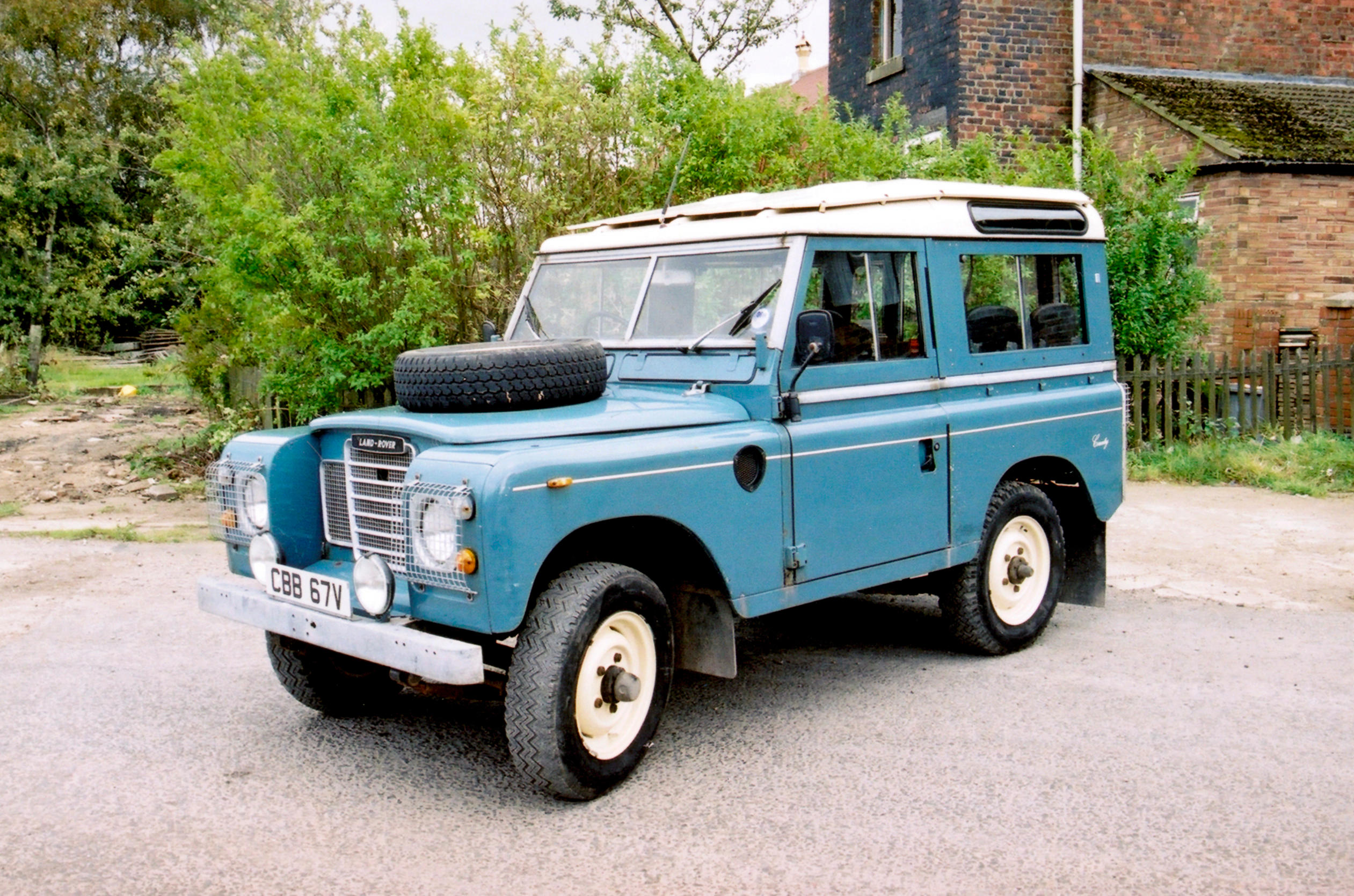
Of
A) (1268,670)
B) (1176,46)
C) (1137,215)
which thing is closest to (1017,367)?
(1268,670)

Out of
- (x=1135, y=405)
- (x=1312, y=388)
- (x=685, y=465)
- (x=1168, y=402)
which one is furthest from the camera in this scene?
(x=1312, y=388)

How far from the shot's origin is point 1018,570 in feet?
20.1

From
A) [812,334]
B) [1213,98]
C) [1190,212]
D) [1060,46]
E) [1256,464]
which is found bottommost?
[1256,464]

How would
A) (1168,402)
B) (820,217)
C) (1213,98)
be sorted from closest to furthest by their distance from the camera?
(820,217) → (1168,402) → (1213,98)

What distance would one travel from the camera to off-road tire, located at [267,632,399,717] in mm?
5090

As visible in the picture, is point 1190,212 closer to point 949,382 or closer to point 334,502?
point 949,382

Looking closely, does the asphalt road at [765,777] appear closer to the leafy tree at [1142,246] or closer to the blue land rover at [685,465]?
the blue land rover at [685,465]

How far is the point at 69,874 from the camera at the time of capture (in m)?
3.75

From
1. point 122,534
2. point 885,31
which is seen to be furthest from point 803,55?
point 122,534

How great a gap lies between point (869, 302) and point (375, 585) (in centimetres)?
249

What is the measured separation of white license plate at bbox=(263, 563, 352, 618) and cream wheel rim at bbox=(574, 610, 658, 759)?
0.87 metres

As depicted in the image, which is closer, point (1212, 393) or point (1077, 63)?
point (1212, 393)

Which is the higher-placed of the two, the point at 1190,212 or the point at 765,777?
the point at 1190,212

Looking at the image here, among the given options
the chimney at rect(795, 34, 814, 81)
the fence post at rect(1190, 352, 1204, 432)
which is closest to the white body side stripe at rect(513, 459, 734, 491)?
the fence post at rect(1190, 352, 1204, 432)
